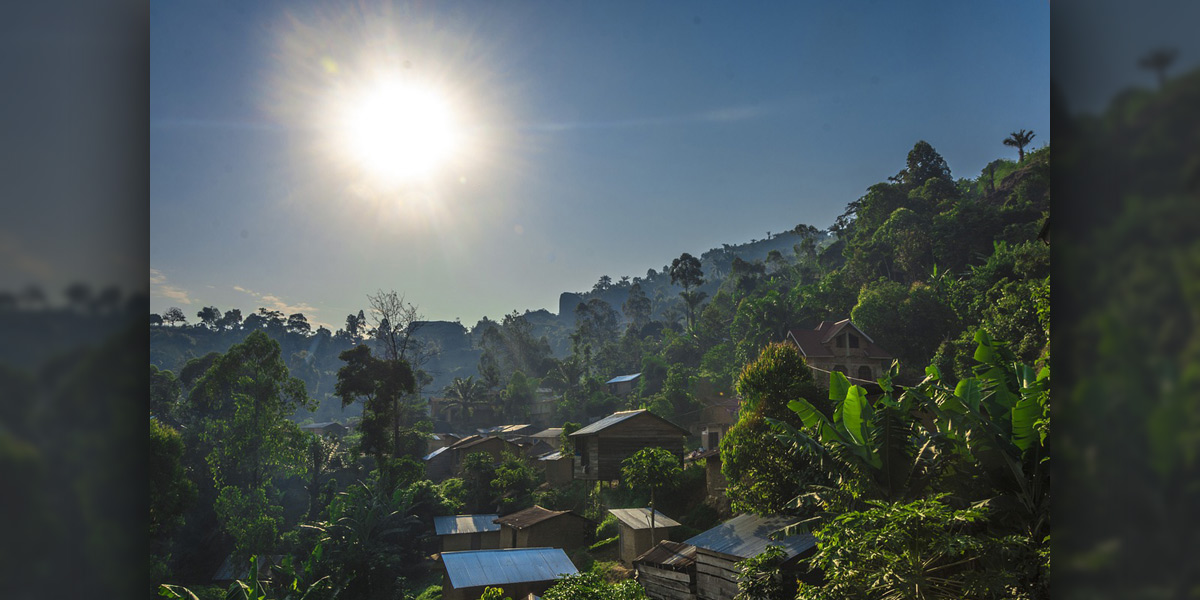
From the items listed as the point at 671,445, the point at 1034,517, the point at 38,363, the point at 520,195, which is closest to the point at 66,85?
the point at 38,363

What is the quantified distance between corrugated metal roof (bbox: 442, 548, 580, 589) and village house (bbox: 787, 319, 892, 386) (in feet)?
30.1

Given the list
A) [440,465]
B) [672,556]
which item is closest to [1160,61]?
[672,556]

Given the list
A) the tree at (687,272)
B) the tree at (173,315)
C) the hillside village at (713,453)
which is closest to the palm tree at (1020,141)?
the hillside village at (713,453)

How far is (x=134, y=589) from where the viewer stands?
80 cm

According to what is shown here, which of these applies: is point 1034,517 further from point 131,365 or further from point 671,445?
point 671,445

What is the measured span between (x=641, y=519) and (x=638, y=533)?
14.8 inches

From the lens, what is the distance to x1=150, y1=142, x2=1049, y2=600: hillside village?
4.82 metres

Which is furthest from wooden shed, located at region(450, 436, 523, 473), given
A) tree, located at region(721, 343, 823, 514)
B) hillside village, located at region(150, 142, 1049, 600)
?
tree, located at region(721, 343, 823, 514)

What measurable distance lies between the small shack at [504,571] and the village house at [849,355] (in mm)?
9234

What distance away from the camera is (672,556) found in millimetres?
8523

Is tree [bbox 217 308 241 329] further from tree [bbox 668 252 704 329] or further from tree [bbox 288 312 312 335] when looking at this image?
tree [bbox 668 252 704 329]

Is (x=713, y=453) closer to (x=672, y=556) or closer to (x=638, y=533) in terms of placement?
(x=638, y=533)

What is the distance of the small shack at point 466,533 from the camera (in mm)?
14336

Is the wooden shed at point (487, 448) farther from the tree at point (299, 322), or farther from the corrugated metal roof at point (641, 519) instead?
the tree at point (299, 322)
